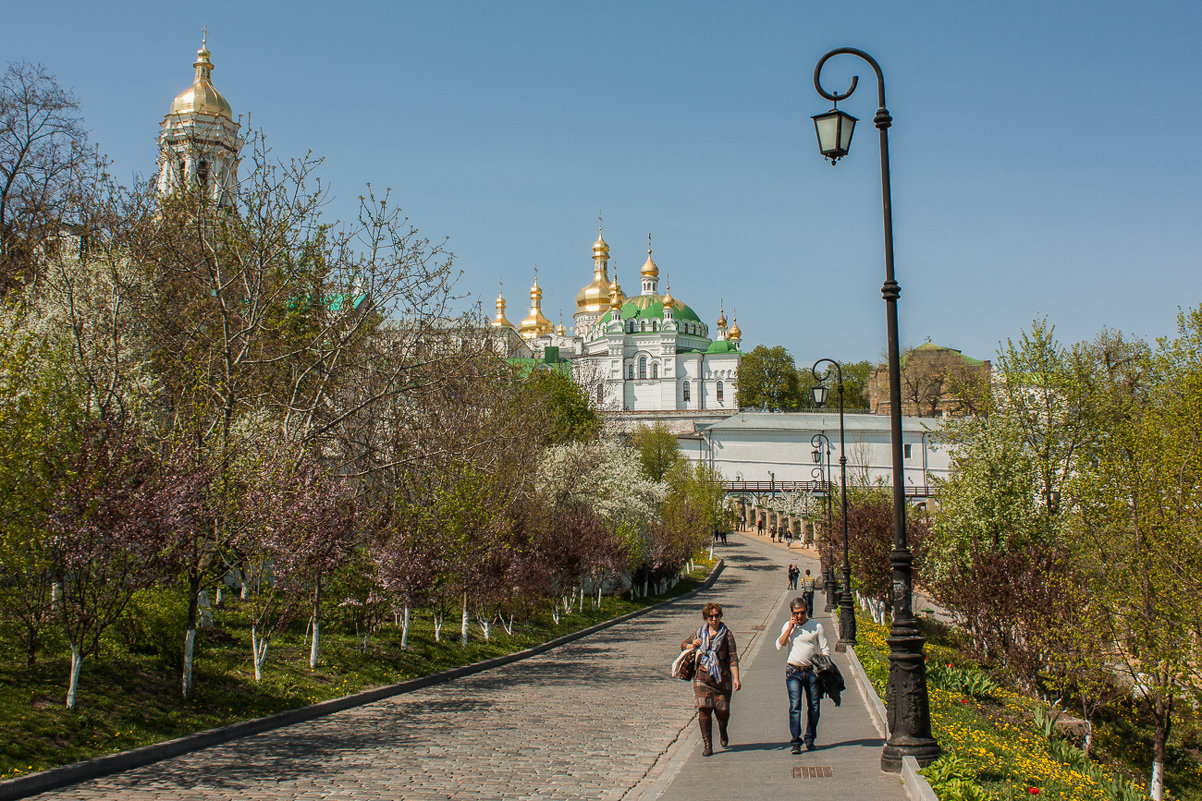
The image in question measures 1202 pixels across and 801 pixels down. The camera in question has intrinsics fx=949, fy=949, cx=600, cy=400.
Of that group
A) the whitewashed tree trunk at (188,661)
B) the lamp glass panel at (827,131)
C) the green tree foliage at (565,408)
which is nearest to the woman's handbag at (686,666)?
the lamp glass panel at (827,131)

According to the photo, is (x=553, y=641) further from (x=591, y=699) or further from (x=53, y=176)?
(x=53, y=176)

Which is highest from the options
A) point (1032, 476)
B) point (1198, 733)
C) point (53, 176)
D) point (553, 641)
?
point (53, 176)

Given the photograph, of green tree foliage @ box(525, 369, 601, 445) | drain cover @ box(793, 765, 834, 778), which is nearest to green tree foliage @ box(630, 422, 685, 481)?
green tree foliage @ box(525, 369, 601, 445)

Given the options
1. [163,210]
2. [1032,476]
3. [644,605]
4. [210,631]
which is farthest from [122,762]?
[644,605]

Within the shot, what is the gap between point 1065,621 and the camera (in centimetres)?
1689

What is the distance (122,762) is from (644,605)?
28553mm

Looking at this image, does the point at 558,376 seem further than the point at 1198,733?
Yes

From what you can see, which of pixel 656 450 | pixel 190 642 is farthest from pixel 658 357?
pixel 190 642

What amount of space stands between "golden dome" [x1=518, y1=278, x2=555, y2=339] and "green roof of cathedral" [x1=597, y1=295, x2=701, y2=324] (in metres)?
9.37

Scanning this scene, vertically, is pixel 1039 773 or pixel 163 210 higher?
pixel 163 210

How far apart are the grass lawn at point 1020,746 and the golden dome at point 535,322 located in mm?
103447

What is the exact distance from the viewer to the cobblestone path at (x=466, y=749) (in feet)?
28.2

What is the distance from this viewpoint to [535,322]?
421 ft

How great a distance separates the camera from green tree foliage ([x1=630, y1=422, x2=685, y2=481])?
2623 inches
